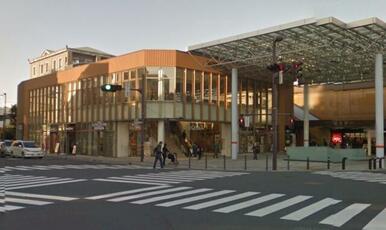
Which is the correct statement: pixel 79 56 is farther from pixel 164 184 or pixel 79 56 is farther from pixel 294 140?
pixel 164 184

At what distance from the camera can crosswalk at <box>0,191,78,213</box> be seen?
13427 millimetres

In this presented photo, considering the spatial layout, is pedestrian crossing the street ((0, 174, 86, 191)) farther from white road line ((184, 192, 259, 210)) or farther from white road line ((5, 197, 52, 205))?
white road line ((184, 192, 259, 210))

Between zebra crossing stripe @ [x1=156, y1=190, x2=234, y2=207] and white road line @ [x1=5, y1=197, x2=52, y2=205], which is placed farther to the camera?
white road line @ [x1=5, y1=197, x2=52, y2=205]

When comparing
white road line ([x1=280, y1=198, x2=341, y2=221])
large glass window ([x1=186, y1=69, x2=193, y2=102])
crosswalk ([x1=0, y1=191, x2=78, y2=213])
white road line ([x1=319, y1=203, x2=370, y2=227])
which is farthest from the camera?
large glass window ([x1=186, y1=69, x2=193, y2=102])

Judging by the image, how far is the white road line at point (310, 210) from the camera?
38.2ft

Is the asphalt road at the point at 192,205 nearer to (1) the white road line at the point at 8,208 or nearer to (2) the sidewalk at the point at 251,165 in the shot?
(1) the white road line at the point at 8,208

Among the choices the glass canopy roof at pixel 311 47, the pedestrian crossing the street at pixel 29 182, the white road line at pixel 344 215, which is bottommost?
the pedestrian crossing the street at pixel 29 182

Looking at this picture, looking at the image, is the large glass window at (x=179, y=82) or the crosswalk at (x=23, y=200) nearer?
the crosswalk at (x=23, y=200)

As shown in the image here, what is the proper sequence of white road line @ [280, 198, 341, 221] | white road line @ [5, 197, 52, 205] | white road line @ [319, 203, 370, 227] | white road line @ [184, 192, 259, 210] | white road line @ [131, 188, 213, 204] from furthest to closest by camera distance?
1. white road line @ [131, 188, 213, 204]
2. white road line @ [5, 197, 52, 205]
3. white road line @ [184, 192, 259, 210]
4. white road line @ [280, 198, 341, 221]
5. white road line @ [319, 203, 370, 227]

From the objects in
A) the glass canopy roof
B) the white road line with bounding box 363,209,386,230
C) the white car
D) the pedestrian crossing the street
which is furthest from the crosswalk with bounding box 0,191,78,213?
the white car

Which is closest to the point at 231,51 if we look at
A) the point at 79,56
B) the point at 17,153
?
the point at 17,153

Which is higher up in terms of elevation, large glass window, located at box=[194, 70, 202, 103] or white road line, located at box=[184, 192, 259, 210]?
large glass window, located at box=[194, 70, 202, 103]

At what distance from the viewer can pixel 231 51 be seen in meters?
45.0

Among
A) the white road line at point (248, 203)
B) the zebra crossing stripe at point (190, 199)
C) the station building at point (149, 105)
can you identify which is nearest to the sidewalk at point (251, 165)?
the station building at point (149, 105)
